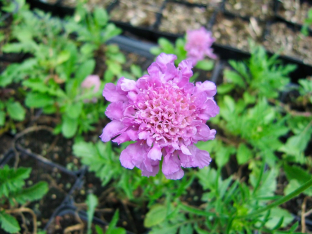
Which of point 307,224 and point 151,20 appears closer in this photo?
point 307,224

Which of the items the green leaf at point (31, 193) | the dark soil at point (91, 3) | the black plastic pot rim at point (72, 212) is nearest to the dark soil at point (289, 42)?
the dark soil at point (91, 3)

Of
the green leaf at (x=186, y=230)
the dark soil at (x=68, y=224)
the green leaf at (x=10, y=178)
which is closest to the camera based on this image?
the green leaf at (x=10, y=178)

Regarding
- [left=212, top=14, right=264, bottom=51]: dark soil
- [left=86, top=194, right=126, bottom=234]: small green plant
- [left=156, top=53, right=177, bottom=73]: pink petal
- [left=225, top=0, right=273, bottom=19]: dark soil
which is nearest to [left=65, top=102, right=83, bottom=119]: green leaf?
[left=86, top=194, right=126, bottom=234]: small green plant

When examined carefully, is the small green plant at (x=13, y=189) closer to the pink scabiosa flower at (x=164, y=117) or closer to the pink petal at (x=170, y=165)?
the pink scabiosa flower at (x=164, y=117)

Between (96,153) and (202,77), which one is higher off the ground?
(202,77)

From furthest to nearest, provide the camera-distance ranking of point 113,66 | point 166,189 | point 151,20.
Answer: point 151,20
point 113,66
point 166,189

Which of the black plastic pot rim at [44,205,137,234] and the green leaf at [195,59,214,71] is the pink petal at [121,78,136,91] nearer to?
the black plastic pot rim at [44,205,137,234]

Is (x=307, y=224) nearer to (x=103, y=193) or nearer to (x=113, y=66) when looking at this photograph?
(x=103, y=193)

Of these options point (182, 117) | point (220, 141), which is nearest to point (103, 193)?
point (220, 141)
